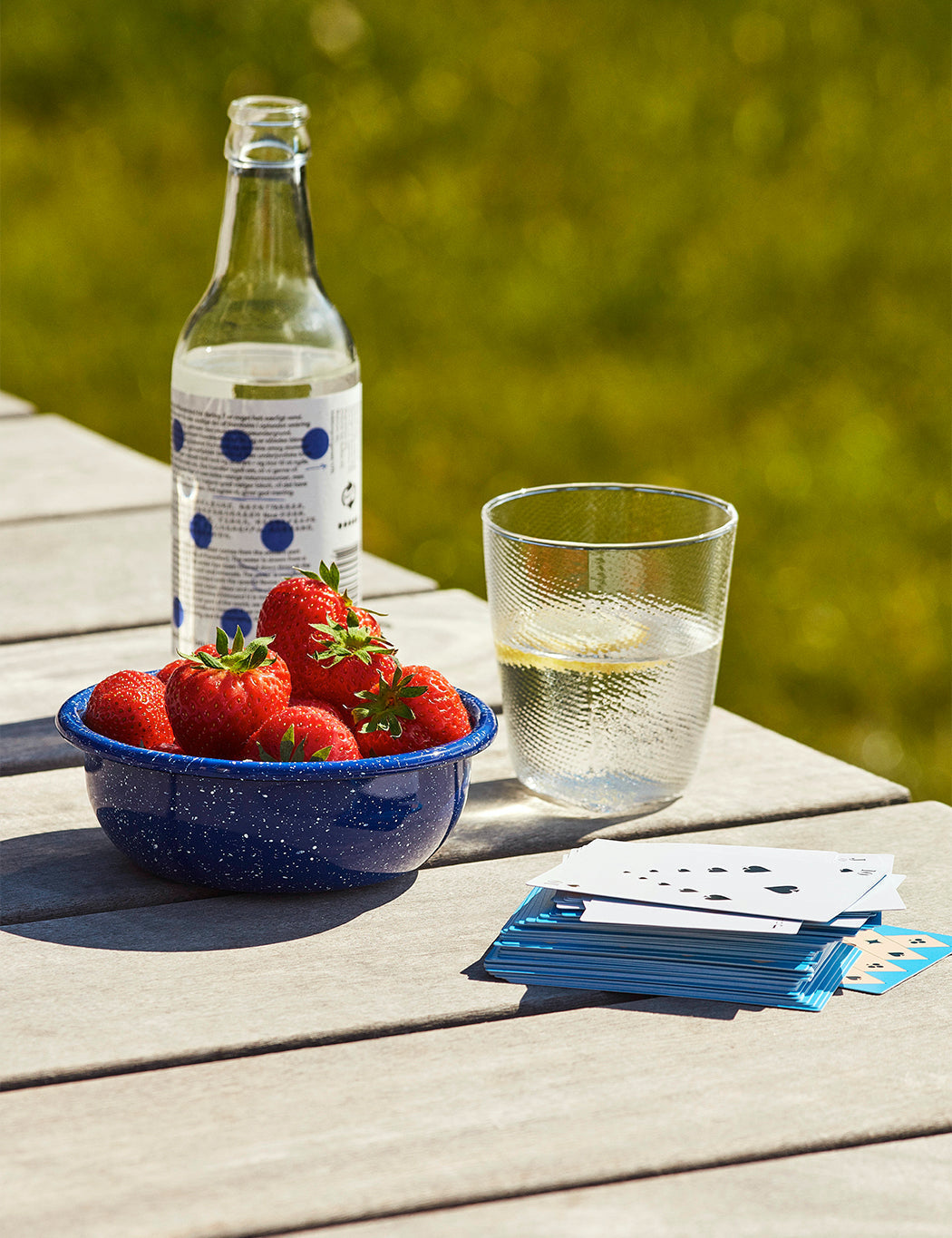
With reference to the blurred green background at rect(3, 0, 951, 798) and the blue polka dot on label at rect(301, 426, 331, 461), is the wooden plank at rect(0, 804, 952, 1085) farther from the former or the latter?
the blurred green background at rect(3, 0, 951, 798)

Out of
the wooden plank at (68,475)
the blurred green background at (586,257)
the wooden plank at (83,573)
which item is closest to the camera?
the wooden plank at (83,573)

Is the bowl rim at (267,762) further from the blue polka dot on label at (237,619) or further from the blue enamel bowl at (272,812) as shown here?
the blue polka dot on label at (237,619)

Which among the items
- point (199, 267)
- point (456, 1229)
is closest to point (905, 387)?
point (199, 267)

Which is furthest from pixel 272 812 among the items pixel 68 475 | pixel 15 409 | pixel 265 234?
pixel 15 409

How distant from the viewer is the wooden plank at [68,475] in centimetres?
168

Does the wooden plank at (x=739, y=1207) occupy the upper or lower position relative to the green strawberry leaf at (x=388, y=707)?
lower

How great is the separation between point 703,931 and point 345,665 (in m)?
0.22

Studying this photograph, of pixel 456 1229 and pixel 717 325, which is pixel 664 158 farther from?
pixel 456 1229

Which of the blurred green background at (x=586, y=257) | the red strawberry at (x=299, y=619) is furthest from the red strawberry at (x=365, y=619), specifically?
the blurred green background at (x=586, y=257)

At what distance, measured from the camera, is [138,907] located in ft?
2.77

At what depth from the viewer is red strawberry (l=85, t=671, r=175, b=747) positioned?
33.6 inches

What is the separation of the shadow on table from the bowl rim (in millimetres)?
70

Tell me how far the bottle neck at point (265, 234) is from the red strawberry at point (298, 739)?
0.40m

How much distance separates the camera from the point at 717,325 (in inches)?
130
